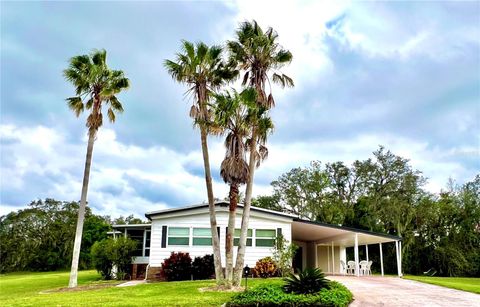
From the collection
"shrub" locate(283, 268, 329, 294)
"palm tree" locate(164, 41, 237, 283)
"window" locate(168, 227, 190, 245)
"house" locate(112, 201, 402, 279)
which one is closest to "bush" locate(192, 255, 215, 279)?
"house" locate(112, 201, 402, 279)

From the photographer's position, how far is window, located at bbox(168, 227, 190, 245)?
70.5ft

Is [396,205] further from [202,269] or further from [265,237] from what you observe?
[202,269]

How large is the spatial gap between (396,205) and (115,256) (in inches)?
1032

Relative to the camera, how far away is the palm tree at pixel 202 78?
1599cm

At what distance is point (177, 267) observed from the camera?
1984 centimetres

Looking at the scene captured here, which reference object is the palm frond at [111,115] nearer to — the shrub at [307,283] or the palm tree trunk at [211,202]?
the palm tree trunk at [211,202]

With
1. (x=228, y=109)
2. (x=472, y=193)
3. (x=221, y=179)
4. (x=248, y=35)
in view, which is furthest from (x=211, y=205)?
(x=472, y=193)

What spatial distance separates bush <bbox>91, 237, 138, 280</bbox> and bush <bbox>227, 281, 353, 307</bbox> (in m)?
13.1

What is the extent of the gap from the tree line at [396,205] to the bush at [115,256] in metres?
24.8

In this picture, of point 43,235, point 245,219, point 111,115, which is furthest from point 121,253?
point 43,235

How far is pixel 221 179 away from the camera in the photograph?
15.7 meters

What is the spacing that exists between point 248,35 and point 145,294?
10.1 meters

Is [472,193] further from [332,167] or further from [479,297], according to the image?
[479,297]

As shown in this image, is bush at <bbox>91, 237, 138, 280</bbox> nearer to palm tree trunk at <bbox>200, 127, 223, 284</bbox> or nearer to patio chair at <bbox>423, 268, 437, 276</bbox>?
palm tree trunk at <bbox>200, 127, 223, 284</bbox>
